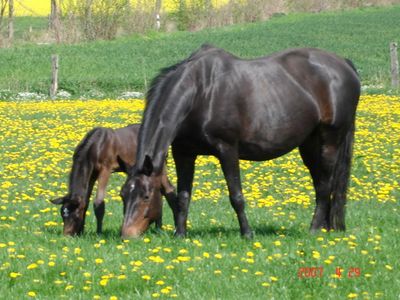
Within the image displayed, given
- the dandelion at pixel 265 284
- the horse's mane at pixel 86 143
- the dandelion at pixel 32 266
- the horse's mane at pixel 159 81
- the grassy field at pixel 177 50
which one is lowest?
the grassy field at pixel 177 50

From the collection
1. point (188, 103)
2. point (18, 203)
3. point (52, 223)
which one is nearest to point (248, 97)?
point (188, 103)

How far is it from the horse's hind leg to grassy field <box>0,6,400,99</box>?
20.5 metres

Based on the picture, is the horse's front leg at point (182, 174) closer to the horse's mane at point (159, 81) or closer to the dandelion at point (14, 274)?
the horse's mane at point (159, 81)

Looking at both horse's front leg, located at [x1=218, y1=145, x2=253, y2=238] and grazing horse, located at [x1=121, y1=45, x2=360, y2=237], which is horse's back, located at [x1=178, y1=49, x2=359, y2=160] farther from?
horse's front leg, located at [x1=218, y1=145, x2=253, y2=238]

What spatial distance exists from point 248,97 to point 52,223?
319cm

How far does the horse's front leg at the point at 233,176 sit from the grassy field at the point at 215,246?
0.69 feet

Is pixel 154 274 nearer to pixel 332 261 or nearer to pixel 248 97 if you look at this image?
pixel 332 261

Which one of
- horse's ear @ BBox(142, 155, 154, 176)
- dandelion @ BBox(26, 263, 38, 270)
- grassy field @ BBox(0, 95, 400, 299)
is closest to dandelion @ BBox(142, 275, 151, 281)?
grassy field @ BBox(0, 95, 400, 299)

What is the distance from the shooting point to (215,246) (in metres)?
8.72

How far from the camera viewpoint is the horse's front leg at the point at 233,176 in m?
9.30

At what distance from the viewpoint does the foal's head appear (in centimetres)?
1023

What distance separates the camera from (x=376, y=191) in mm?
14109

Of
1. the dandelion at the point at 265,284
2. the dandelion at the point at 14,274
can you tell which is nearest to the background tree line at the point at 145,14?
the dandelion at the point at 14,274

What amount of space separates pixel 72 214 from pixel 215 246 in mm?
2390
